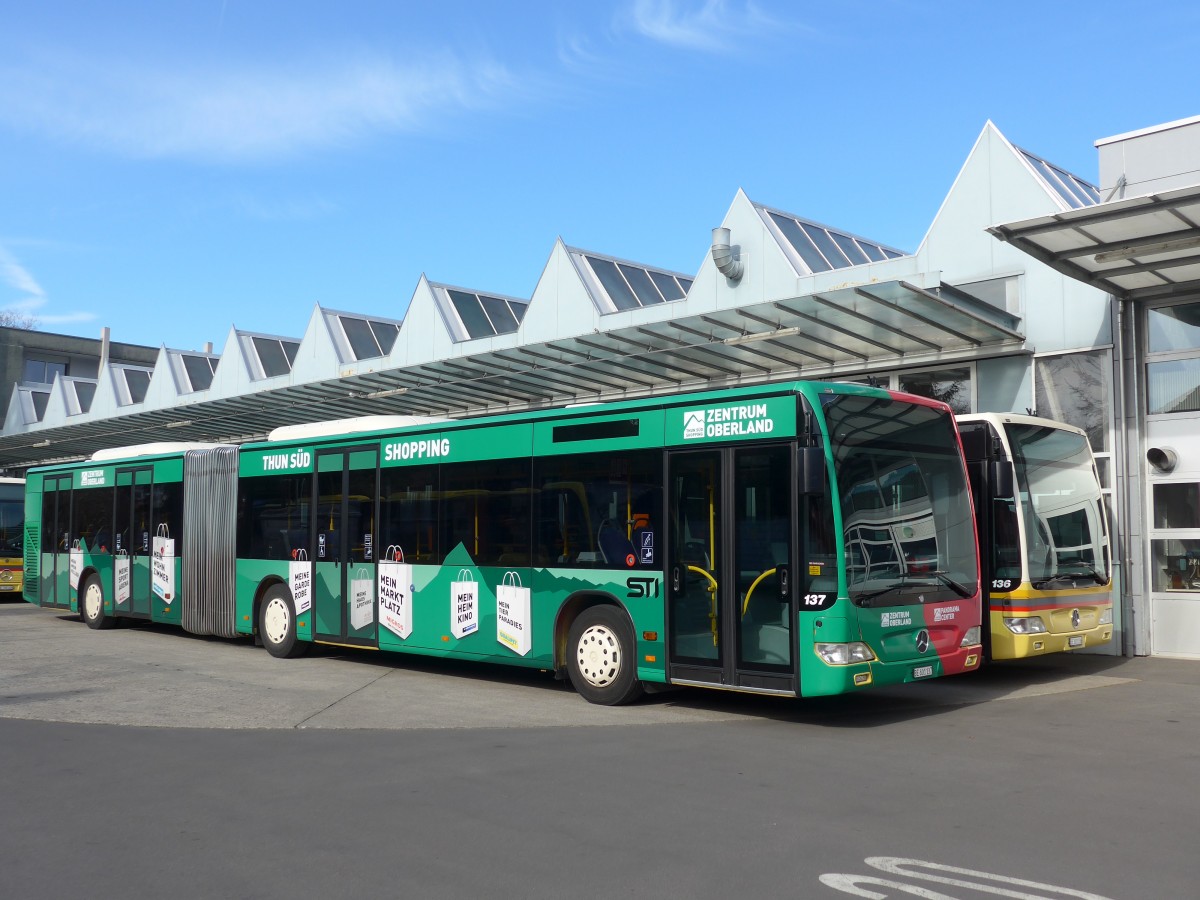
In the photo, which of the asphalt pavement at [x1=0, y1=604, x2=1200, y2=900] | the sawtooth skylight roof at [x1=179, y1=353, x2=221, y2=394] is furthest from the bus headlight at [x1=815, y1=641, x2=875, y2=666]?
the sawtooth skylight roof at [x1=179, y1=353, x2=221, y2=394]

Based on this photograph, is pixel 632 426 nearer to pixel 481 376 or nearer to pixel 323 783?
pixel 323 783

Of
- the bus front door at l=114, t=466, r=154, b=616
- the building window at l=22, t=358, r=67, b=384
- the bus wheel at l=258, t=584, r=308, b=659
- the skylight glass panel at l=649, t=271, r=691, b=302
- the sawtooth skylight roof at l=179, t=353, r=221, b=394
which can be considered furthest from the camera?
the building window at l=22, t=358, r=67, b=384

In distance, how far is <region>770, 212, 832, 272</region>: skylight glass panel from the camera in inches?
742

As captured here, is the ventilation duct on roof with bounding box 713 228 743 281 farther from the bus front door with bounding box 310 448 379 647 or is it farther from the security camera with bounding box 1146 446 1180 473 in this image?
the bus front door with bounding box 310 448 379 647

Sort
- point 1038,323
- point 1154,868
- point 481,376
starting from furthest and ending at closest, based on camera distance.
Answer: point 481,376 < point 1038,323 < point 1154,868

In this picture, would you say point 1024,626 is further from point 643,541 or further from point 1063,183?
point 1063,183

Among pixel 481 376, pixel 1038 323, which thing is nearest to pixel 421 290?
pixel 481 376

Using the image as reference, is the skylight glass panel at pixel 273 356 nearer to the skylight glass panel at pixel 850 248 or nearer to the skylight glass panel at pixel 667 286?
the skylight glass panel at pixel 667 286

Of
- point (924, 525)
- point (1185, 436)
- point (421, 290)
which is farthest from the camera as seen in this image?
point (421, 290)

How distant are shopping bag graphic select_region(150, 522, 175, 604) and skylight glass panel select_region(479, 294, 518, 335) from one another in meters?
9.78

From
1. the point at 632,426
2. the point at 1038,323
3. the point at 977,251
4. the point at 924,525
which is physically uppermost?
the point at 977,251

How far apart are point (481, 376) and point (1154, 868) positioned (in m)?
17.8

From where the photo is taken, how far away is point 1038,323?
16.2 meters

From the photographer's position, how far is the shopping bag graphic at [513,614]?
11.7 m
